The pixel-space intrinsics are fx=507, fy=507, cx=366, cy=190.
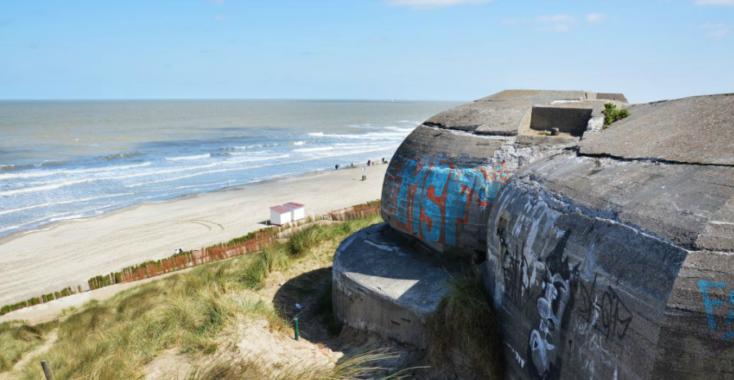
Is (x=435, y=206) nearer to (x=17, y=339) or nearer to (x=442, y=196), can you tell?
(x=442, y=196)

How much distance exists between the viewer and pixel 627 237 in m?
Result: 4.51

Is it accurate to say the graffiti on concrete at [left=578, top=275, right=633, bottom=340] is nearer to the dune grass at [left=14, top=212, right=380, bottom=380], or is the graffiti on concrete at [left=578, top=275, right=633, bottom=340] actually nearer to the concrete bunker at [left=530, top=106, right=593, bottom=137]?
the dune grass at [left=14, top=212, right=380, bottom=380]

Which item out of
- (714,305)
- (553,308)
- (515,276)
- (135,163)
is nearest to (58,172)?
(135,163)

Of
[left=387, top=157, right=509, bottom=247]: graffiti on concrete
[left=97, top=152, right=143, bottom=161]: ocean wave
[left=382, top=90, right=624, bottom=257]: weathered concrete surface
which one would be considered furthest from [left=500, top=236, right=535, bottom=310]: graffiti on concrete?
[left=97, top=152, right=143, bottom=161]: ocean wave


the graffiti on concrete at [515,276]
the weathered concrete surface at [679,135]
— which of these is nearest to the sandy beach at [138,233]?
the graffiti on concrete at [515,276]

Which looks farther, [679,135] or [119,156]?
[119,156]

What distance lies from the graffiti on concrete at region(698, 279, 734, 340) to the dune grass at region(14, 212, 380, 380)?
587 cm

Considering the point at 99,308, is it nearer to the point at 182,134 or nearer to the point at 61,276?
the point at 61,276

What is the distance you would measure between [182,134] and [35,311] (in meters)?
58.7

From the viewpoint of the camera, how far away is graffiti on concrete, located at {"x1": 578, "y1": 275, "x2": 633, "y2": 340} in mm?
4340

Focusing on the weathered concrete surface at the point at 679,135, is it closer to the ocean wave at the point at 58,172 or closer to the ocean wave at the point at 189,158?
the ocean wave at the point at 58,172

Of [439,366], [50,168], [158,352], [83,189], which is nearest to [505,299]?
[439,366]

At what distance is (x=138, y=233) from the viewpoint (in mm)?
22328

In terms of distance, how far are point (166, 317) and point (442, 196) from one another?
5.47 m
